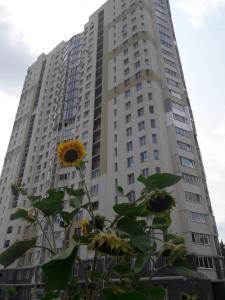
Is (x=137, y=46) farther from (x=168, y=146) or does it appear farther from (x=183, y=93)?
(x=168, y=146)

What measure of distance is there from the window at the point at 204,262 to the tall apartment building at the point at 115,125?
0.33 feet

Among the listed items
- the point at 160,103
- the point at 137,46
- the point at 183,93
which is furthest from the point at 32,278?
the point at 137,46

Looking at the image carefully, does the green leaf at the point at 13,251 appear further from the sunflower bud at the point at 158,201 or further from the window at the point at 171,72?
the window at the point at 171,72

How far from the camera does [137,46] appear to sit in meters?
47.8

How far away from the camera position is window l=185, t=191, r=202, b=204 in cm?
3166

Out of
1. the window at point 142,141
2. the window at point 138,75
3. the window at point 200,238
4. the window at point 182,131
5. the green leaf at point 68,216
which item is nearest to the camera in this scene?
the green leaf at point 68,216

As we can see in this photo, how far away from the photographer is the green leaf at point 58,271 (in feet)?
4.96

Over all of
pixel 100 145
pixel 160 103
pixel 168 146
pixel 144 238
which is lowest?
pixel 144 238

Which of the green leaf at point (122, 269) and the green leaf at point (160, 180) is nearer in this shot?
the green leaf at point (160, 180)

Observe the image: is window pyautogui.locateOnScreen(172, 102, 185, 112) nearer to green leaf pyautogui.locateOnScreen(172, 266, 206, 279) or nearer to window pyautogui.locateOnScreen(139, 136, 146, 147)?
window pyautogui.locateOnScreen(139, 136, 146, 147)

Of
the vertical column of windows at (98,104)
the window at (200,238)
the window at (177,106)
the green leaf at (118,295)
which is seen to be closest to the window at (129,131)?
the vertical column of windows at (98,104)

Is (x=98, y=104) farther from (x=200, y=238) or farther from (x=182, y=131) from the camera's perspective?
(x=200, y=238)

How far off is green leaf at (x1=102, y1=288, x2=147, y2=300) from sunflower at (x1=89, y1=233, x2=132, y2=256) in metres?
0.27

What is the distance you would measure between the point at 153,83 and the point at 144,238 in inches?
1630
